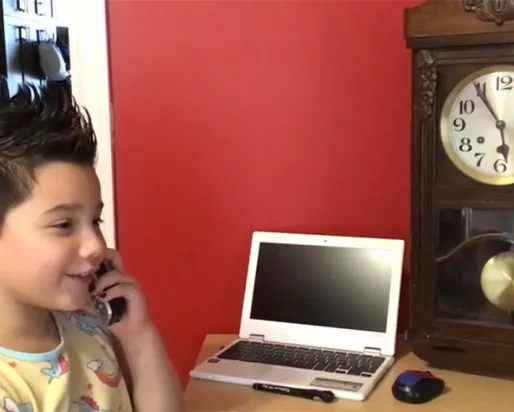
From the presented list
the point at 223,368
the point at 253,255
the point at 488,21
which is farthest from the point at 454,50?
the point at 223,368

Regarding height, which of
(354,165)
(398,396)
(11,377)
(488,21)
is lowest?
(398,396)

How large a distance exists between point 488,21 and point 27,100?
66 centimetres

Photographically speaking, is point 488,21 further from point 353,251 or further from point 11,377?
point 11,377

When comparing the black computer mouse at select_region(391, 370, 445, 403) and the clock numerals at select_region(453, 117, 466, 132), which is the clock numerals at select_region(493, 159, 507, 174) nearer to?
the clock numerals at select_region(453, 117, 466, 132)

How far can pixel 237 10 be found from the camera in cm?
141

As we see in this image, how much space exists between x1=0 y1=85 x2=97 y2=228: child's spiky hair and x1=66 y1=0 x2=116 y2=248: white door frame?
453mm

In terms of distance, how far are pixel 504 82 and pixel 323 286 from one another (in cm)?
46

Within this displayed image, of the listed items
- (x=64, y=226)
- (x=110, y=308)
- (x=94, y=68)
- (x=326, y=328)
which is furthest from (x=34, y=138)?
(x=326, y=328)

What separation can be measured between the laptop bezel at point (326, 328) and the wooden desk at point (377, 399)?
90 mm

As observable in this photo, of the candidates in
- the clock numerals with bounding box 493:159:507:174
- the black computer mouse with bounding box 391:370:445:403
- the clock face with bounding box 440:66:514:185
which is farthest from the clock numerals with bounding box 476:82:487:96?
the black computer mouse with bounding box 391:370:445:403

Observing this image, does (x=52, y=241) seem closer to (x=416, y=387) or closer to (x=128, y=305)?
(x=128, y=305)

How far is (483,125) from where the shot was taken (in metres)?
1.20

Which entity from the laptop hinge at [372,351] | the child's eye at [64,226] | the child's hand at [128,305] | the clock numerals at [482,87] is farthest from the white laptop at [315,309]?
the child's eye at [64,226]

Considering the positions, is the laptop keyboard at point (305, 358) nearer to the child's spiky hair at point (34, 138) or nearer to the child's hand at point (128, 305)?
the child's hand at point (128, 305)
